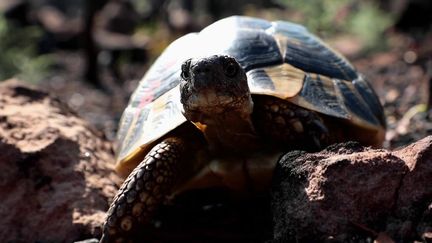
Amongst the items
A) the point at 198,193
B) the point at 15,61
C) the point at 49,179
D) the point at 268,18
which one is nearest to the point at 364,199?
the point at 198,193

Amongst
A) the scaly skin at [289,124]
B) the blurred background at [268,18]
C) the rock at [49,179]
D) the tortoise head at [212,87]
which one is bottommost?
the blurred background at [268,18]

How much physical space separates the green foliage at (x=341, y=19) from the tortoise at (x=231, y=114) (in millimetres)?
4754

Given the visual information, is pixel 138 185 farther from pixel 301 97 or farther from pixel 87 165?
pixel 301 97

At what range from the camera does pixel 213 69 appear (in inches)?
81.0

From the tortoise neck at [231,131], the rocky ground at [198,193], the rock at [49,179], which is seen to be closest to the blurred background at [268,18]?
the rocky ground at [198,193]

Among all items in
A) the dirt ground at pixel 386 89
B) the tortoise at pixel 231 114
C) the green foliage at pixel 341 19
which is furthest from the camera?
the green foliage at pixel 341 19

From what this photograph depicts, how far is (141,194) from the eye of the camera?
236cm

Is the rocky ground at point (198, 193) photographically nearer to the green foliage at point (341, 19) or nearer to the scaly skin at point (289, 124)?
the scaly skin at point (289, 124)

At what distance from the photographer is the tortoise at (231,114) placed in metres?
2.27

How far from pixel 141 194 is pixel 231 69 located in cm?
62

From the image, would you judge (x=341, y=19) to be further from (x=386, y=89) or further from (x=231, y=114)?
(x=231, y=114)

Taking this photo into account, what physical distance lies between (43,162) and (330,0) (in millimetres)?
6183

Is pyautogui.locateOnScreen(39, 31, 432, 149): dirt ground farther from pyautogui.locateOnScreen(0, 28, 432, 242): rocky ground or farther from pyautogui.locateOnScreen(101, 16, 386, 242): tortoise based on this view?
pyautogui.locateOnScreen(101, 16, 386, 242): tortoise

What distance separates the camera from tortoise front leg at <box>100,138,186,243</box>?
2.30 meters
